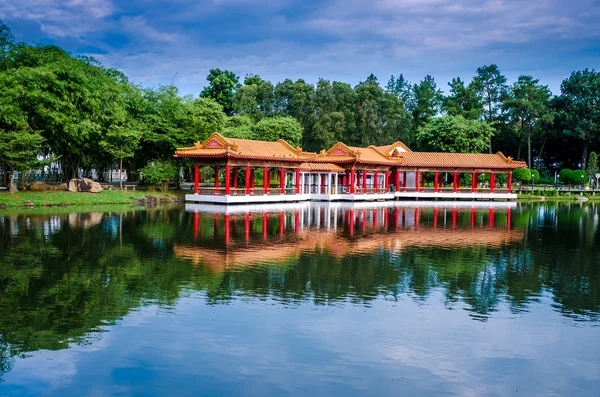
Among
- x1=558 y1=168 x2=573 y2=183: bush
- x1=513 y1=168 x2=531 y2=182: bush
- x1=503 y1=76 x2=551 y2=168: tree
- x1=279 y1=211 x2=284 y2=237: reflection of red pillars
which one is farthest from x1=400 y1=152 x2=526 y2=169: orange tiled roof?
x1=279 y1=211 x2=284 y2=237: reflection of red pillars

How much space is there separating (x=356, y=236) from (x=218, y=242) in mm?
5577

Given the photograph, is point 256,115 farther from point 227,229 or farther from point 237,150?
point 227,229

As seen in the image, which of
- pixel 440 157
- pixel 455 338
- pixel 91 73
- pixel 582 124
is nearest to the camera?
pixel 455 338

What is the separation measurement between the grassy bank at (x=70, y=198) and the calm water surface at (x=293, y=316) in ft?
43.4

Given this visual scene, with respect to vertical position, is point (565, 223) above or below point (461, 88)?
below

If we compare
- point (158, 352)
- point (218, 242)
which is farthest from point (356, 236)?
point (158, 352)

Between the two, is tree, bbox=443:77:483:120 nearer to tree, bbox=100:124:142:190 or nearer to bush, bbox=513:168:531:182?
bush, bbox=513:168:531:182

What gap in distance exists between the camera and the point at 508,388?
281 inches

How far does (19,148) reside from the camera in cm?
3200

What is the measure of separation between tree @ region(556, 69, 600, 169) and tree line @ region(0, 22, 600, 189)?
0.45ft

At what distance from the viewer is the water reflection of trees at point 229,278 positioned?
391 inches

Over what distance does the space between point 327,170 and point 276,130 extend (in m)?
9.52

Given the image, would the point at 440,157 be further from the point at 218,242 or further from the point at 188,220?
the point at 218,242

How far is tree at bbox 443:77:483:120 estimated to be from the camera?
66.2m
